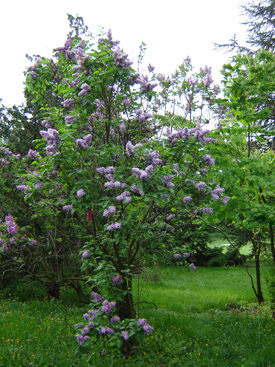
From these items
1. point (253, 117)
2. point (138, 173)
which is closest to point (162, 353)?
point (138, 173)

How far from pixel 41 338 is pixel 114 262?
180cm

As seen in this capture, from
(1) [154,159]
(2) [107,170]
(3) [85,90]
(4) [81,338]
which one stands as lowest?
(4) [81,338]

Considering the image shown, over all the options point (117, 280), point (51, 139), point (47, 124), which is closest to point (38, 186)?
point (47, 124)

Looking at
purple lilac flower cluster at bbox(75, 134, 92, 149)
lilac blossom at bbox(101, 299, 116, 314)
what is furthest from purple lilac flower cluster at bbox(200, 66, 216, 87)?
lilac blossom at bbox(101, 299, 116, 314)

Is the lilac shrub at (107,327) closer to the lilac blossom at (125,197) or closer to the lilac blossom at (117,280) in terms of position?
the lilac blossom at (117,280)

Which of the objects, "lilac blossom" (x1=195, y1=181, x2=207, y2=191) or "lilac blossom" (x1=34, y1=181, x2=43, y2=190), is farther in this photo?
"lilac blossom" (x1=34, y1=181, x2=43, y2=190)

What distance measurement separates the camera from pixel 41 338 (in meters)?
5.23

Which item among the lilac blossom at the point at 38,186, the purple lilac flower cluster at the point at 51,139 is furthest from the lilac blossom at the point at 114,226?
the lilac blossom at the point at 38,186

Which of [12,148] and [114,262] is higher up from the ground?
[12,148]

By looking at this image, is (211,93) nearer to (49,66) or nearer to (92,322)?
(49,66)

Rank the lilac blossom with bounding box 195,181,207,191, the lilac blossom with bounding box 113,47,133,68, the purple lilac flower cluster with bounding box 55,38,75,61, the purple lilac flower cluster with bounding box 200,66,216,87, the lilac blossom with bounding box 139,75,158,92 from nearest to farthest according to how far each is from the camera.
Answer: the lilac blossom with bounding box 195,181,207,191 → the lilac blossom with bounding box 113,47,133,68 → the lilac blossom with bounding box 139,75,158,92 → the purple lilac flower cluster with bounding box 55,38,75,61 → the purple lilac flower cluster with bounding box 200,66,216,87

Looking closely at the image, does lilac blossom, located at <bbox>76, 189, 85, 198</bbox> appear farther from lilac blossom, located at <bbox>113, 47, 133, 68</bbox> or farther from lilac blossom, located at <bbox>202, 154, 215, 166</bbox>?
lilac blossom, located at <bbox>113, 47, 133, 68</bbox>

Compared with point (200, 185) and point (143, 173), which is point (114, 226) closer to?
point (143, 173)

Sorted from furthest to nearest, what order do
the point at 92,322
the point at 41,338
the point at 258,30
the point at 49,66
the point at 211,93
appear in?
the point at 258,30 → the point at 211,93 → the point at 49,66 → the point at 41,338 → the point at 92,322
